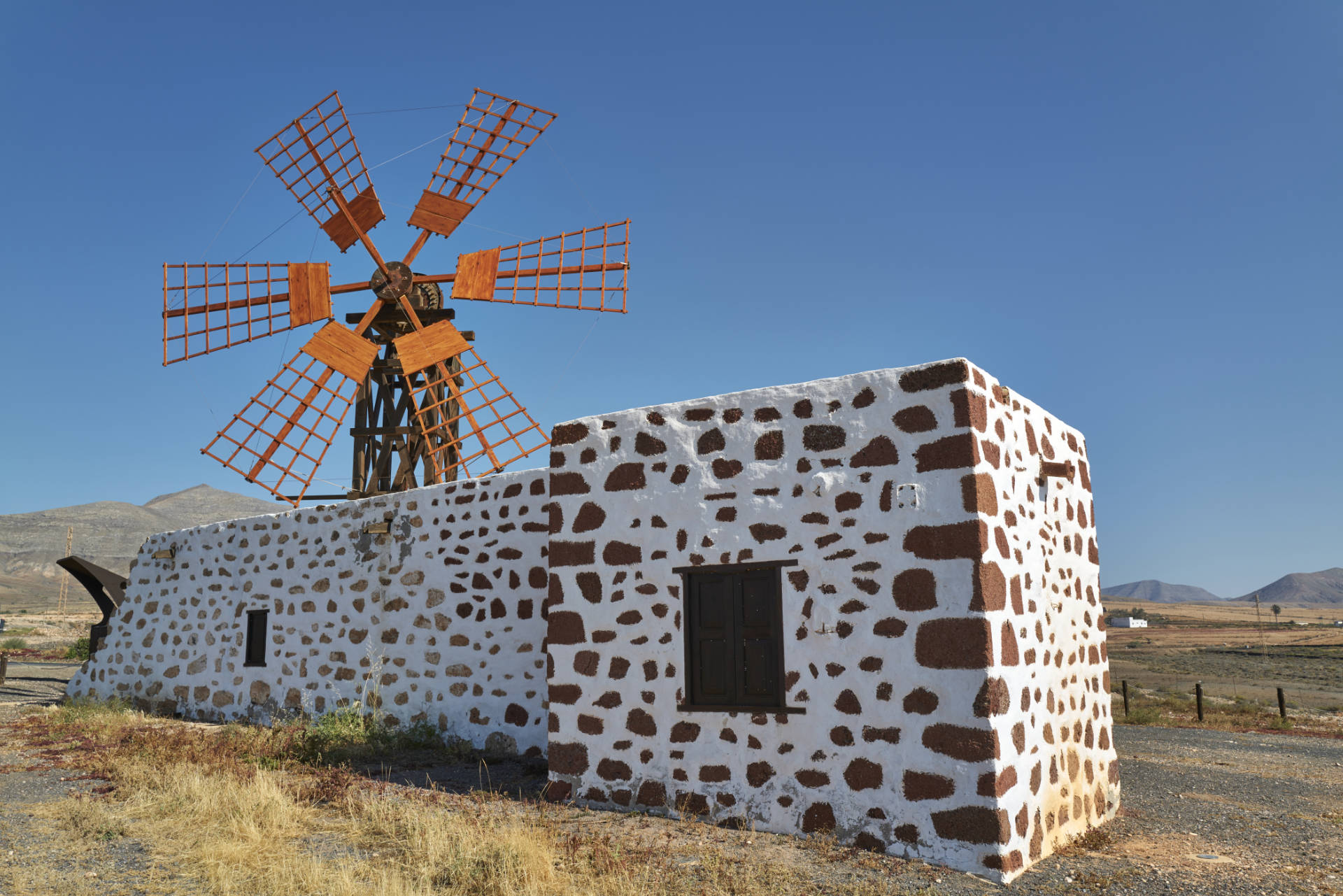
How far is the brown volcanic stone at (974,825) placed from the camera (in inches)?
198

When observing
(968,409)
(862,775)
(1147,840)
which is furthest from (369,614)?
(1147,840)

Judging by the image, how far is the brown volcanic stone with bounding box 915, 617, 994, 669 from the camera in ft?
17.1

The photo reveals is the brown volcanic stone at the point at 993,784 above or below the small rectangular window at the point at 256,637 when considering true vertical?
below

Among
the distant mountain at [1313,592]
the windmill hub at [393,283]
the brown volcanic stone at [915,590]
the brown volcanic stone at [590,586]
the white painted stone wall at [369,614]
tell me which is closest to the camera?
the brown volcanic stone at [915,590]

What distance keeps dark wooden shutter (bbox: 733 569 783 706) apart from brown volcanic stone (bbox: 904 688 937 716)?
0.91m

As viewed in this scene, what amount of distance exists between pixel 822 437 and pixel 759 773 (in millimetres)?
2285

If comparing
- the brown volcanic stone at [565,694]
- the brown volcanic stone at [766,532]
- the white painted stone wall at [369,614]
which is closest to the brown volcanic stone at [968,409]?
the brown volcanic stone at [766,532]

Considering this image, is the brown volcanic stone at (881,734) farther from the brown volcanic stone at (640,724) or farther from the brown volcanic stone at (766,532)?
the brown volcanic stone at (640,724)

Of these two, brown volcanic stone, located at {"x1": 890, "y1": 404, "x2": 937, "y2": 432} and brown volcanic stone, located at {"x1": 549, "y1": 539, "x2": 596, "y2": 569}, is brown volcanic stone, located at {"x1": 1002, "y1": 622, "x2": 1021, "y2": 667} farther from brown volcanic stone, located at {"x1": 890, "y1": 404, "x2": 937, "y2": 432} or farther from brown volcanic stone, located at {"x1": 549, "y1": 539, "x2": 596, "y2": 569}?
brown volcanic stone, located at {"x1": 549, "y1": 539, "x2": 596, "y2": 569}

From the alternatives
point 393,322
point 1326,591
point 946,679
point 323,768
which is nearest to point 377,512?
point 323,768

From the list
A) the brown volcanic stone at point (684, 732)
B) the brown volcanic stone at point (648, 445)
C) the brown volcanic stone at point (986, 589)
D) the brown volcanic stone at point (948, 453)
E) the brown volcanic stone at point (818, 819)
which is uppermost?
the brown volcanic stone at point (648, 445)

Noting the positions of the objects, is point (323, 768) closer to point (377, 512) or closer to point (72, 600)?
point (377, 512)

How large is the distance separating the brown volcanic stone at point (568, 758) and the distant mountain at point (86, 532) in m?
71.2

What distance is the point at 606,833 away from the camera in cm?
589
